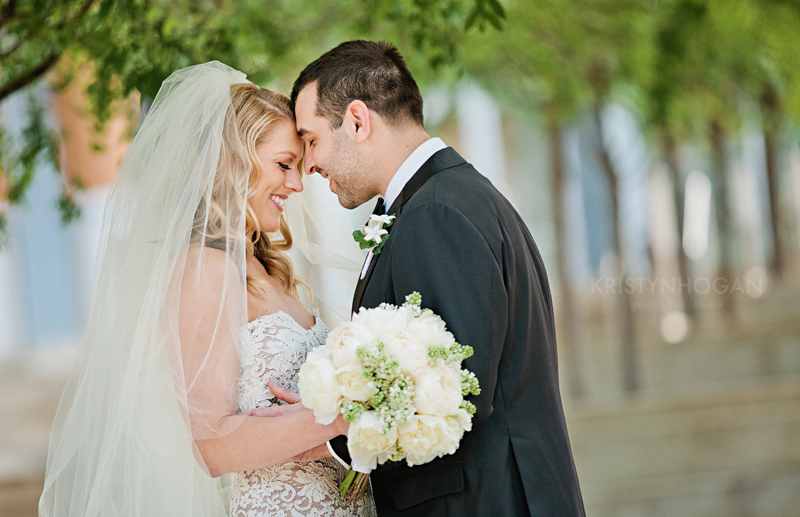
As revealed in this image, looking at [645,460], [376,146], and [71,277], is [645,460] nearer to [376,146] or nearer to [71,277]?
[376,146]

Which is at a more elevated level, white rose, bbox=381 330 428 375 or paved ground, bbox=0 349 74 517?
white rose, bbox=381 330 428 375

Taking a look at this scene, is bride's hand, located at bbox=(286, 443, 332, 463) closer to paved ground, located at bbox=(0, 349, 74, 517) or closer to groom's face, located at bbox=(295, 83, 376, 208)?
groom's face, located at bbox=(295, 83, 376, 208)

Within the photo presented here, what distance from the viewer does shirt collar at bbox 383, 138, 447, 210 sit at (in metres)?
2.72

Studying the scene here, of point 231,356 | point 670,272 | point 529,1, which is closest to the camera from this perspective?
point 231,356

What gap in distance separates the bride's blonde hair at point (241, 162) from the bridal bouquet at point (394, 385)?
869 mm

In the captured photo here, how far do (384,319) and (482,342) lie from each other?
362 millimetres

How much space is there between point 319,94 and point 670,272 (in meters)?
17.3

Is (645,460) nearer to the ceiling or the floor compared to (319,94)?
nearer to the floor

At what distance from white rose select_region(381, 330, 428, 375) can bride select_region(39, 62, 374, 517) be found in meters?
0.43

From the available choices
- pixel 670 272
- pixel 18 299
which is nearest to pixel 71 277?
pixel 18 299

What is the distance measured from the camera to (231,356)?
2594mm

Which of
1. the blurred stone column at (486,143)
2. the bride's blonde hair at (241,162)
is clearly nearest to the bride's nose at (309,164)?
the bride's blonde hair at (241,162)

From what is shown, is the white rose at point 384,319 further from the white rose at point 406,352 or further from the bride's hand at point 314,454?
the bride's hand at point 314,454

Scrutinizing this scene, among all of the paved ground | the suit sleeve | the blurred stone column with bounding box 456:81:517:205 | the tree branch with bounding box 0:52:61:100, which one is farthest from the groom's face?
the blurred stone column with bounding box 456:81:517:205
